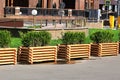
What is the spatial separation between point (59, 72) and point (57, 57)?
4629 millimetres

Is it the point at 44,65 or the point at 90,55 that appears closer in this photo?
the point at 44,65

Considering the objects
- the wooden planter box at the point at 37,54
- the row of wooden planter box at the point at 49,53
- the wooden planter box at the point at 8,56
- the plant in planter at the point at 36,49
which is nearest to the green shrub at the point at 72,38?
the row of wooden planter box at the point at 49,53

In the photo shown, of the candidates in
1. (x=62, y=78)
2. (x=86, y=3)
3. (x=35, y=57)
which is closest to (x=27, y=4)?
(x=86, y=3)

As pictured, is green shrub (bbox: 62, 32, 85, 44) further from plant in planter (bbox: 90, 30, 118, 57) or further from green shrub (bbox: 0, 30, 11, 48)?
green shrub (bbox: 0, 30, 11, 48)

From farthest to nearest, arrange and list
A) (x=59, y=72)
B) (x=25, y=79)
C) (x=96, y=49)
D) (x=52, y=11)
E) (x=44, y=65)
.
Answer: (x=52, y=11) < (x=96, y=49) < (x=44, y=65) < (x=59, y=72) < (x=25, y=79)

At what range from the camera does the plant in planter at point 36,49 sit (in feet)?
64.8

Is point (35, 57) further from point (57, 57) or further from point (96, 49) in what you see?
point (96, 49)

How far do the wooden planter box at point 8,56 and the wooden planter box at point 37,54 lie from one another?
0.83 m

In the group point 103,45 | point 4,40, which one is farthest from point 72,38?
point 4,40

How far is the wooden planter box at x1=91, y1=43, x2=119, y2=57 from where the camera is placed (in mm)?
23891

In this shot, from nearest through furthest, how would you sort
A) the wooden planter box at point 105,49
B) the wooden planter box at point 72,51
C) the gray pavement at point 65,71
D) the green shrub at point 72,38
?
the gray pavement at point 65,71
the wooden planter box at point 72,51
the green shrub at point 72,38
the wooden planter box at point 105,49

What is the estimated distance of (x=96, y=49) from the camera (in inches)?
947

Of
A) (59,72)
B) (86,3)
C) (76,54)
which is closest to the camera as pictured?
(59,72)

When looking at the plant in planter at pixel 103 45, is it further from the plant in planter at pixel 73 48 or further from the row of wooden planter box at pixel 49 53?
the plant in planter at pixel 73 48
